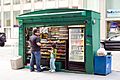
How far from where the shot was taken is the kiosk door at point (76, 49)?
1161 cm

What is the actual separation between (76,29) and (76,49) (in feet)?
2.91

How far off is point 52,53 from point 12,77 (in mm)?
2073

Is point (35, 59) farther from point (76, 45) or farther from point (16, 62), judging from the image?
point (76, 45)

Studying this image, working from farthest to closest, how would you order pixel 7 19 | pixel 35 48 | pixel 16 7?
pixel 7 19
pixel 16 7
pixel 35 48

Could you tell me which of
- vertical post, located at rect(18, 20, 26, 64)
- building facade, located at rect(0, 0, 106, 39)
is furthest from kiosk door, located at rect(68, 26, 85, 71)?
building facade, located at rect(0, 0, 106, 39)

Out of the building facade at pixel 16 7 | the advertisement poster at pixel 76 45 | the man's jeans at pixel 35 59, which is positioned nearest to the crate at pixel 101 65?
the advertisement poster at pixel 76 45

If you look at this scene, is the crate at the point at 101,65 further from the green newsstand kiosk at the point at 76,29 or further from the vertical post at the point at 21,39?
the vertical post at the point at 21,39

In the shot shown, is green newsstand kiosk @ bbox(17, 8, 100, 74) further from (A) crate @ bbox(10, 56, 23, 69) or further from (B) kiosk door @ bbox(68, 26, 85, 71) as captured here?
(A) crate @ bbox(10, 56, 23, 69)

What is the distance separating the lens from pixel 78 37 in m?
11.8

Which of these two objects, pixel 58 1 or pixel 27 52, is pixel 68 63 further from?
pixel 58 1

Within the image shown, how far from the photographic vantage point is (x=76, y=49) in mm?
11953

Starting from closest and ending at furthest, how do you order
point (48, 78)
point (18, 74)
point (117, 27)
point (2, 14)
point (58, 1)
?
point (48, 78) → point (18, 74) → point (117, 27) → point (58, 1) → point (2, 14)

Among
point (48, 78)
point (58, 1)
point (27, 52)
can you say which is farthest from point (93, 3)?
point (48, 78)

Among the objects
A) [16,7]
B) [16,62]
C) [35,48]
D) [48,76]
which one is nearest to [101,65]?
[48,76]
